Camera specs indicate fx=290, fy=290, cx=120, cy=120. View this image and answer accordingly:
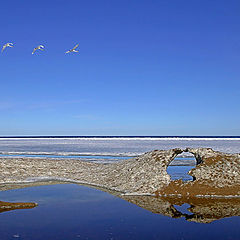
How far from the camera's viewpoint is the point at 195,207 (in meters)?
16.2

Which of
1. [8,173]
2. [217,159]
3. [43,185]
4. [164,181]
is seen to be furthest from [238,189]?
[8,173]

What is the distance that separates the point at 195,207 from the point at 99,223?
594 centimetres

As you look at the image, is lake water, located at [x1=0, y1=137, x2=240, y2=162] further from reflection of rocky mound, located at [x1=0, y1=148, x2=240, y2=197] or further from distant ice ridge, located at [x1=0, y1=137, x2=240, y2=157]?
reflection of rocky mound, located at [x1=0, y1=148, x2=240, y2=197]

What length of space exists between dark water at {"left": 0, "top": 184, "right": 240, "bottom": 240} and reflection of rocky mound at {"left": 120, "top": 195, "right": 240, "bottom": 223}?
53 centimetres

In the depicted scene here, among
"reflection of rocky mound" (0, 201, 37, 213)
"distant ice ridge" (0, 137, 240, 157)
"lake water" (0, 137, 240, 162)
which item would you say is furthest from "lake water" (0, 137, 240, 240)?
"distant ice ridge" (0, 137, 240, 157)

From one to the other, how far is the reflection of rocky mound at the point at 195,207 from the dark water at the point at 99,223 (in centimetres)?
53

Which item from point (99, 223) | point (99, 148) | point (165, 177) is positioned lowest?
point (99, 148)

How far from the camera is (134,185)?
21281mm

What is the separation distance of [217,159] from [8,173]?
2028 cm

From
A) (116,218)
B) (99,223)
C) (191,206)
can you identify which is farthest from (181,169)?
(99,223)

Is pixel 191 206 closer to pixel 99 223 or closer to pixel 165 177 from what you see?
pixel 165 177

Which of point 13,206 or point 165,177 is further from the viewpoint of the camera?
point 165,177

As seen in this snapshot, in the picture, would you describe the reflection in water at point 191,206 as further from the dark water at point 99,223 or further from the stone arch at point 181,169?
the stone arch at point 181,169

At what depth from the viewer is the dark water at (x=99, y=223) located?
1150 cm
